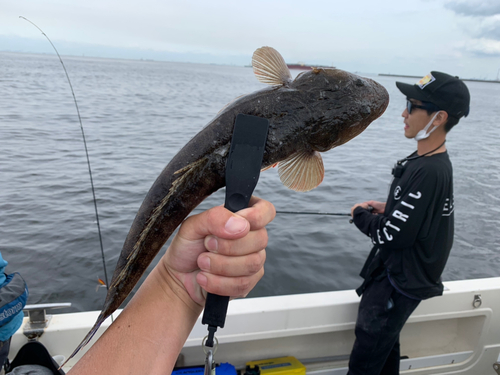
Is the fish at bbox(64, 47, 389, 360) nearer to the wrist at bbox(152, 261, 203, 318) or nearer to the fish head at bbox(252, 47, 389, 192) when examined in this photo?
the fish head at bbox(252, 47, 389, 192)

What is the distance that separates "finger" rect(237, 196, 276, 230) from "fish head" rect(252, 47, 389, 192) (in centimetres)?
17

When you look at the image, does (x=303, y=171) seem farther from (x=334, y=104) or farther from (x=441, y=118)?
(x=441, y=118)

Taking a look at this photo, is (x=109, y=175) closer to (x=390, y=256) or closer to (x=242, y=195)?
A: (x=390, y=256)

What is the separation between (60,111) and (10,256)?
1627 centimetres

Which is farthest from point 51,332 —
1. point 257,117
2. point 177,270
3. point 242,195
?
point 257,117

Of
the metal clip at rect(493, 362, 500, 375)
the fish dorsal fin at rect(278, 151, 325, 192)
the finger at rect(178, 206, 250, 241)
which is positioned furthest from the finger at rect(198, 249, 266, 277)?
the metal clip at rect(493, 362, 500, 375)

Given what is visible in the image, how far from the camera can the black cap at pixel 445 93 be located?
3.80 meters

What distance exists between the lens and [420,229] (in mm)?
3520

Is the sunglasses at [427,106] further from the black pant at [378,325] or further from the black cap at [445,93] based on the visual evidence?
the black pant at [378,325]

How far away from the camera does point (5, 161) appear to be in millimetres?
12062

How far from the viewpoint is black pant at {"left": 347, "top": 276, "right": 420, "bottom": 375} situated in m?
3.52

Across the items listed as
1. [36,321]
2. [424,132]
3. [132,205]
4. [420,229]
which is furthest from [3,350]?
[132,205]

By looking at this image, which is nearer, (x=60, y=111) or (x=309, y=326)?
(x=309, y=326)

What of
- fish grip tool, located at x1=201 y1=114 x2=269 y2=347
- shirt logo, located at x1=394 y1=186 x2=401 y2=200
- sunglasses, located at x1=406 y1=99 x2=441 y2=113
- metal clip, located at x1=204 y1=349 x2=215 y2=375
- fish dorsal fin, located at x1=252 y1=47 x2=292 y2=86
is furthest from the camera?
sunglasses, located at x1=406 y1=99 x2=441 y2=113
